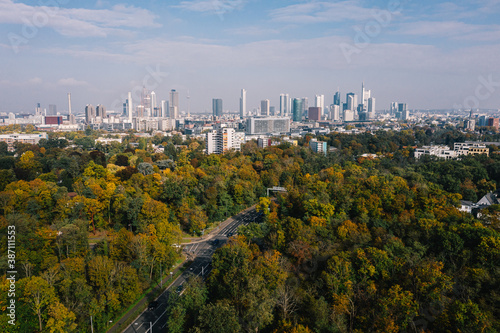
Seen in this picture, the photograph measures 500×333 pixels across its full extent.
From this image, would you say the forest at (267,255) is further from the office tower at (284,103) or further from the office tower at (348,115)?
the office tower at (284,103)

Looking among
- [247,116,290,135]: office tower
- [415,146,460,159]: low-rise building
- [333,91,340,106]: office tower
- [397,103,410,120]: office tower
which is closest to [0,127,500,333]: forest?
[415,146,460,159]: low-rise building

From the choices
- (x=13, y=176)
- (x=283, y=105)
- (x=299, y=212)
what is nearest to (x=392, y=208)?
(x=299, y=212)

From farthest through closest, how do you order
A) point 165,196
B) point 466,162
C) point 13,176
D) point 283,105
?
point 283,105 → point 466,162 → point 13,176 → point 165,196

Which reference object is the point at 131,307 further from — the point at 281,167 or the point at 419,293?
the point at 281,167

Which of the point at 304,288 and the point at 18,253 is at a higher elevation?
the point at 18,253

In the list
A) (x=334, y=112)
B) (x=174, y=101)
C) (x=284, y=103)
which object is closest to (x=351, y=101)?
(x=334, y=112)

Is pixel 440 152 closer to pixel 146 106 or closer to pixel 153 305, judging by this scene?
pixel 153 305

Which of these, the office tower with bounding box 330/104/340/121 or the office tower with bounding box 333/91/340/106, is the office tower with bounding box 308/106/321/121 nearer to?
the office tower with bounding box 330/104/340/121
